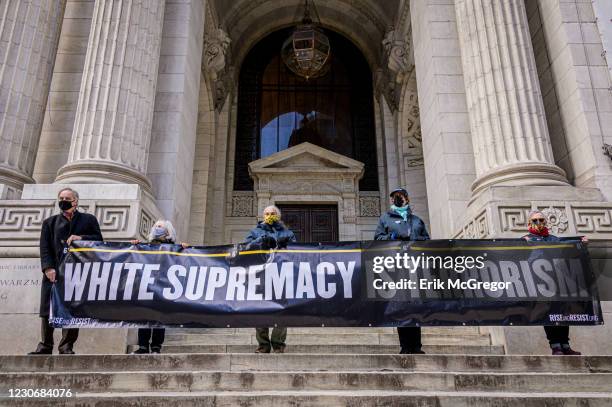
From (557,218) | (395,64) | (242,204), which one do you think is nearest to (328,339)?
(557,218)

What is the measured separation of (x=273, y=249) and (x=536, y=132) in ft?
18.1

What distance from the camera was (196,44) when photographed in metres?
12.7

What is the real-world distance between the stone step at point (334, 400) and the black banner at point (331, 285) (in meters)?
2.17

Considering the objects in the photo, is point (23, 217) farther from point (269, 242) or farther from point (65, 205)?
point (269, 242)

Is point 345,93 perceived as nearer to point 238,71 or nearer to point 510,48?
point 238,71

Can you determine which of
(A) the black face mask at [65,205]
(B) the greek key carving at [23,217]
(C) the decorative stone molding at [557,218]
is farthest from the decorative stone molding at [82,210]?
(C) the decorative stone molding at [557,218]

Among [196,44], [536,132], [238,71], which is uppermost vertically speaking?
[238,71]

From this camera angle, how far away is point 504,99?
9438mm

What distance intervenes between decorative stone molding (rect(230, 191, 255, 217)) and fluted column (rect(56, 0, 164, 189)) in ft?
26.5

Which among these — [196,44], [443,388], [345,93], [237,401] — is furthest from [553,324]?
[345,93]

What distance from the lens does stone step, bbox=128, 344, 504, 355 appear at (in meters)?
7.03

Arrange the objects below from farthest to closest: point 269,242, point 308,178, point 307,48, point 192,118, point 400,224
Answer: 1. point 308,178
2. point 307,48
3. point 192,118
4. point 400,224
5. point 269,242

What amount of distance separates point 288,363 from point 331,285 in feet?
4.42

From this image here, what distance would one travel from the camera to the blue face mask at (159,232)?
279 inches
